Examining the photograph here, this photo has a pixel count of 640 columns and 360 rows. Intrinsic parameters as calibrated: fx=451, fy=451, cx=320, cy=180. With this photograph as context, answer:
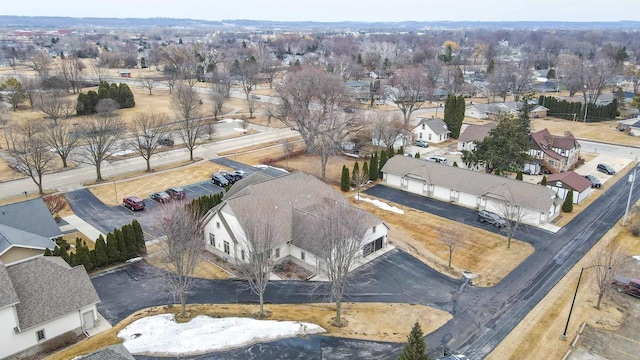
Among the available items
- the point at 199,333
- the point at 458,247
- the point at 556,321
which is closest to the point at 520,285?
the point at 556,321

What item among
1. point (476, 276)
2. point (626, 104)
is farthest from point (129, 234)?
point (626, 104)

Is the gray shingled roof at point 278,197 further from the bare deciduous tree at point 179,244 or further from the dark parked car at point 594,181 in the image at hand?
the dark parked car at point 594,181

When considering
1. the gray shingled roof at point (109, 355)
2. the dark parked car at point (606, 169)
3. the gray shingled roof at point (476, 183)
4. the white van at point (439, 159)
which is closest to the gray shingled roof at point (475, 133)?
the white van at point (439, 159)

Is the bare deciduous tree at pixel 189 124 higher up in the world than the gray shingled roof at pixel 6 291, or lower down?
higher up

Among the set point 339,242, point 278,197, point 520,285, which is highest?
point 339,242

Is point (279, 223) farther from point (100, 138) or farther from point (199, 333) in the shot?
point (100, 138)

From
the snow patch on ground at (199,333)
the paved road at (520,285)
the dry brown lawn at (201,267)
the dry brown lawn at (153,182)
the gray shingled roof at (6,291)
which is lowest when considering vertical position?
the paved road at (520,285)
